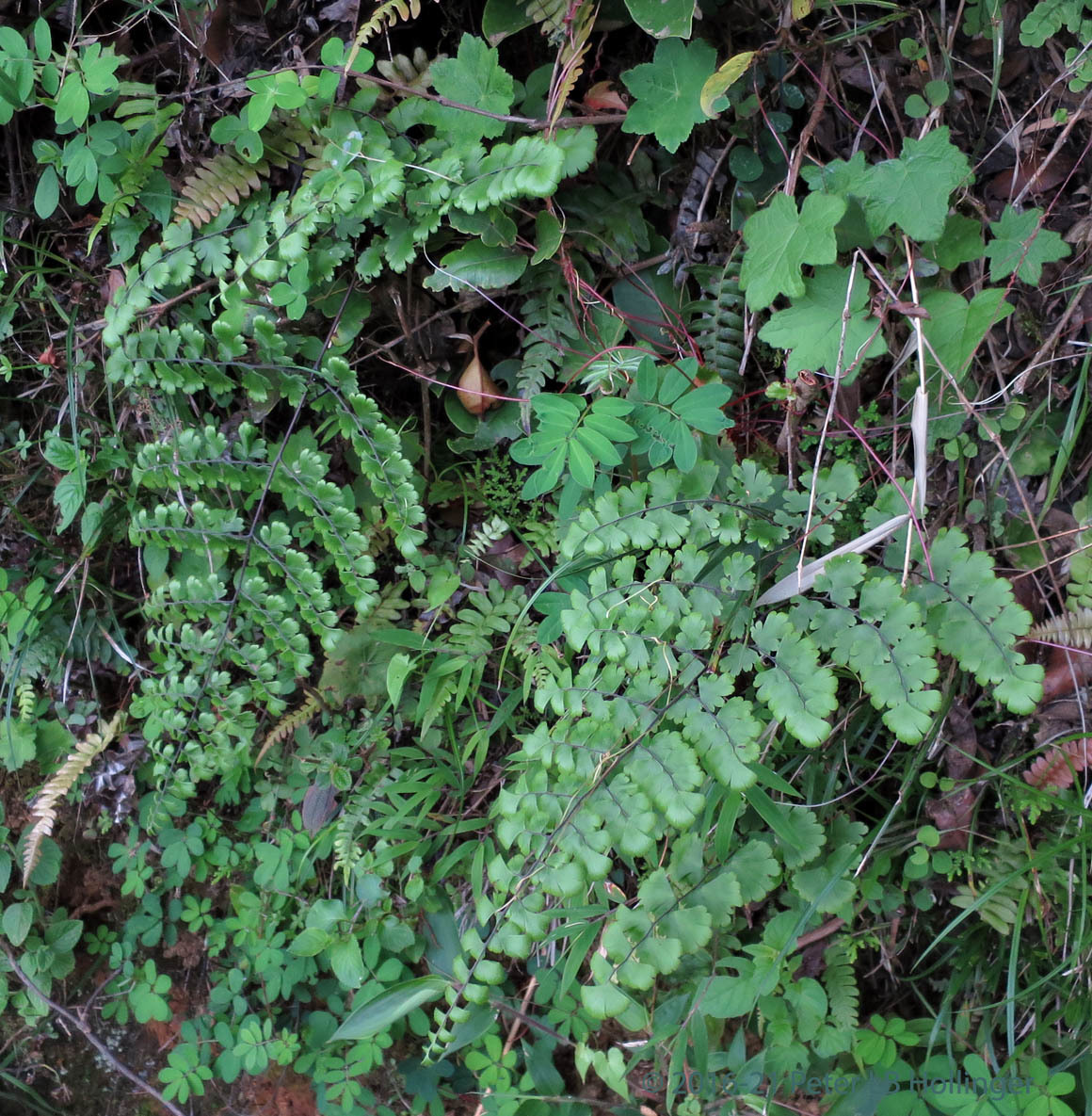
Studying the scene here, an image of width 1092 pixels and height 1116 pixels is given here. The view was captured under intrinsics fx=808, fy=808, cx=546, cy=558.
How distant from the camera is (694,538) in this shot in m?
1.53

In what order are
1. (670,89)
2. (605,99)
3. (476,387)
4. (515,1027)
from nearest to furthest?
(670,89) → (605,99) → (476,387) → (515,1027)

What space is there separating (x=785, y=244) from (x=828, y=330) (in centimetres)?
18

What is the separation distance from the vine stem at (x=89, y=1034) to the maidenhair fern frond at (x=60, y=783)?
332mm

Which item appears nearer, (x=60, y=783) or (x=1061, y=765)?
(x=1061, y=765)

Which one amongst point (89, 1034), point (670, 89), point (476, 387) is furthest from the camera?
point (89, 1034)

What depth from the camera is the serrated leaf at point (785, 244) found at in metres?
1.49

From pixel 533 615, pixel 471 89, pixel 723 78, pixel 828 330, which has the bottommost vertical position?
pixel 533 615

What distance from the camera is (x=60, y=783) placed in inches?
85.7

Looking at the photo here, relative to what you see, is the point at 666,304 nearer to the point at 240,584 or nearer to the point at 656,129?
the point at 656,129

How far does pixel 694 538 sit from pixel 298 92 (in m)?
1.19

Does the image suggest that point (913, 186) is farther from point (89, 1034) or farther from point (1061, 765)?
point (89, 1034)

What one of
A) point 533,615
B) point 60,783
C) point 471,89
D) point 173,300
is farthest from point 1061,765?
point 60,783

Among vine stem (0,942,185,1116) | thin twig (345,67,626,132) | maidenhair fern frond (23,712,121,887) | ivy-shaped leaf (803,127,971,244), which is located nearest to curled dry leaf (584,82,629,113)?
thin twig (345,67,626,132)

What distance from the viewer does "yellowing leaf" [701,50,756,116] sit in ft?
4.88
